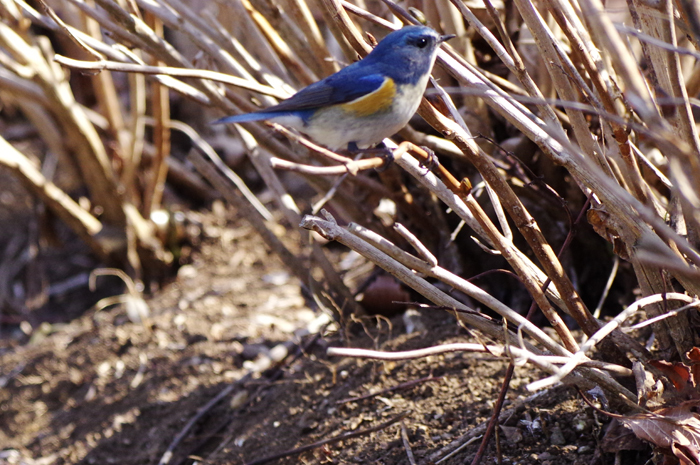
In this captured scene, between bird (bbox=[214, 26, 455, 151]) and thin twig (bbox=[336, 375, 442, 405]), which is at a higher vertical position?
bird (bbox=[214, 26, 455, 151])

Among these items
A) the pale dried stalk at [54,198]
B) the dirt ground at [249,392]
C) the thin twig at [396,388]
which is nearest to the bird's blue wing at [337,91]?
the dirt ground at [249,392]

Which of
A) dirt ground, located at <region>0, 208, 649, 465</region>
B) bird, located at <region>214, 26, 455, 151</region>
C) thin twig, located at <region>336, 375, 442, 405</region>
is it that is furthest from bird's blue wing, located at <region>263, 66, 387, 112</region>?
thin twig, located at <region>336, 375, 442, 405</region>

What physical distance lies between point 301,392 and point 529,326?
1159 millimetres

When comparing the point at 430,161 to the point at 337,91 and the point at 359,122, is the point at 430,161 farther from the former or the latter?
the point at 337,91

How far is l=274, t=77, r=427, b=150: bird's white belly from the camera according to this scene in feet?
5.08

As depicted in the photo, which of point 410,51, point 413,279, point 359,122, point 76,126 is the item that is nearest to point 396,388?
point 413,279

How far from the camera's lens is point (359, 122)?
1.61m

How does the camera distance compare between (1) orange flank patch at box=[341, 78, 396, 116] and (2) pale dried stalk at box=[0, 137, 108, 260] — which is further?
(2) pale dried stalk at box=[0, 137, 108, 260]

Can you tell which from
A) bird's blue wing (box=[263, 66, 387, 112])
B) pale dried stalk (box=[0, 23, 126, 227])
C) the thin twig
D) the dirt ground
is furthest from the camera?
pale dried stalk (box=[0, 23, 126, 227])

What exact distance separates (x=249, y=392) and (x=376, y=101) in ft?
4.87

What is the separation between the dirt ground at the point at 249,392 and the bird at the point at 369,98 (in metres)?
0.66

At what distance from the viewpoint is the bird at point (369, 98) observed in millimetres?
1565

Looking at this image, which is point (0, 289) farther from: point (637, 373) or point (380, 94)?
point (637, 373)

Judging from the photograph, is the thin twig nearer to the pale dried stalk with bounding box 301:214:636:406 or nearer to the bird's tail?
the pale dried stalk with bounding box 301:214:636:406
